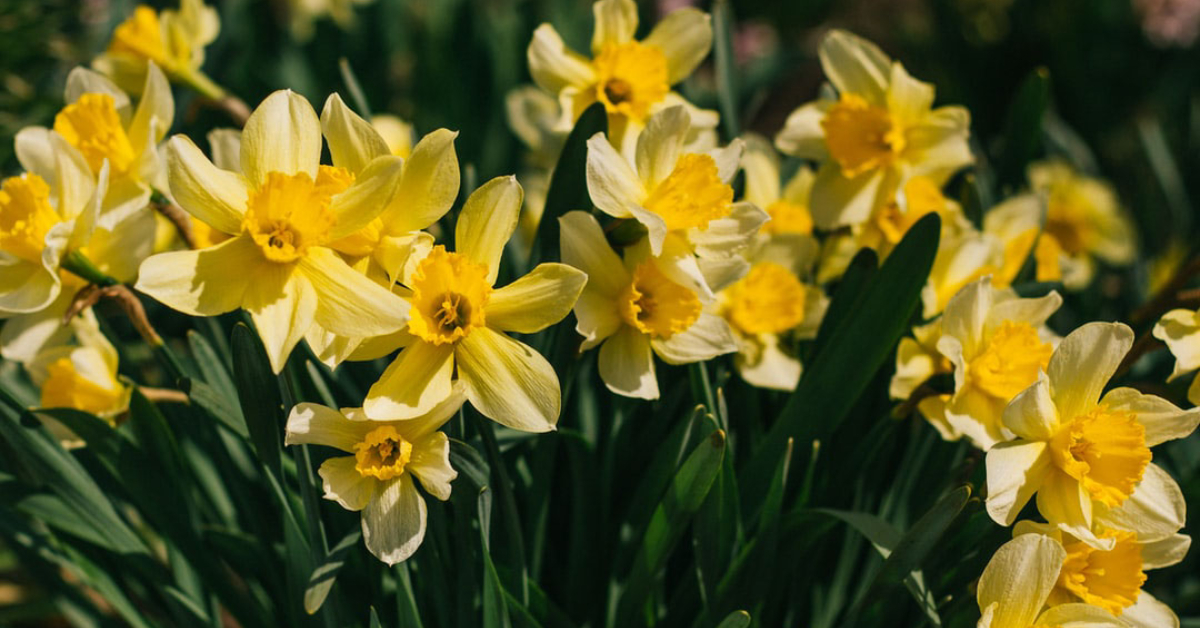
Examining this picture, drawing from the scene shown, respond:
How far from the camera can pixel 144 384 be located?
1.17 m

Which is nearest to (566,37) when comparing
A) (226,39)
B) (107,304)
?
(226,39)

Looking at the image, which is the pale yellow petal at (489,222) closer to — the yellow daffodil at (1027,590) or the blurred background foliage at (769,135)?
the blurred background foliage at (769,135)

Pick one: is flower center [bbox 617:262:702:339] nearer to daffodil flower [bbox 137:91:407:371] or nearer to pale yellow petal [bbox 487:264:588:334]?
pale yellow petal [bbox 487:264:588:334]

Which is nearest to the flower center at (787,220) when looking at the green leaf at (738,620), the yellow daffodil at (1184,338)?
the yellow daffodil at (1184,338)

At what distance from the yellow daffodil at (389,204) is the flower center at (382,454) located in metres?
0.07

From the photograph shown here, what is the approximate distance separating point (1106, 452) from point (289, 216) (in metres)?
0.72

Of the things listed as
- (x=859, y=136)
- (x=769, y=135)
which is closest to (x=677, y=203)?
(x=859, y=136)

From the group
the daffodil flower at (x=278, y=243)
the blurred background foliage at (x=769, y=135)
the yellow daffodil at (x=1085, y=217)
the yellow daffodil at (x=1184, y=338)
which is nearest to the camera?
the daffodil flower at (x=278, y=243)

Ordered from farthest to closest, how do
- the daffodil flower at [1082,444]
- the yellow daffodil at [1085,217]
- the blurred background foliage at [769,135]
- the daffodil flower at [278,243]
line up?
the yellow daffodil at [1085,217]
the blurred background foliage at [769,135]
the daffodil flower at [1082,444]
the daffodil flower at [278,243]

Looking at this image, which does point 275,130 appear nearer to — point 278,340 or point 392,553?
point 278,340

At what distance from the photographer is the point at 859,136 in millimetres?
1104

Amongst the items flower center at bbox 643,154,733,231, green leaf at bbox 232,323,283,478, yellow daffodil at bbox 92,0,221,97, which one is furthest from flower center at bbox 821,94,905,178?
yellow daffodil at bbox 92,0,221,97

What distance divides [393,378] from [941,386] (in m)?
0.57

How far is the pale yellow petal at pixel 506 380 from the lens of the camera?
0.74 m
